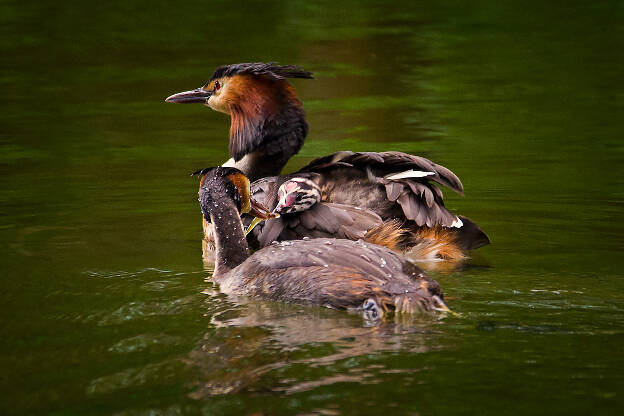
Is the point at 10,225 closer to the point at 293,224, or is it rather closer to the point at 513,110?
the point at 293,224

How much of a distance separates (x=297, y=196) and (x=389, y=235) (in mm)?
647

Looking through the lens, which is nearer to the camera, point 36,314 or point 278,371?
point 278,371

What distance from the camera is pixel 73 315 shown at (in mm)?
5668

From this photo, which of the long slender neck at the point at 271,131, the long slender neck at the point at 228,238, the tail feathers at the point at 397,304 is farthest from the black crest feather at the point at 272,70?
the tail feathers at the point at 397,304

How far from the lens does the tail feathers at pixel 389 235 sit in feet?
21.6

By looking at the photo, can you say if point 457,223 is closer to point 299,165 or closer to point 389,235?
point 389,235

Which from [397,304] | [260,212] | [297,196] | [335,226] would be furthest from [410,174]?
[397,304]

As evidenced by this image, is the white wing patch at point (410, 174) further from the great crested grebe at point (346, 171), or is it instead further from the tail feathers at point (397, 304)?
the tail feathers at point (397, 304)

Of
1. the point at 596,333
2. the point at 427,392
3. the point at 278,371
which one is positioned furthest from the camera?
the point at 596,333

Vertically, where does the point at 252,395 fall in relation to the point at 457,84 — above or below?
below

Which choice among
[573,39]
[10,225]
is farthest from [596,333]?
[573,39]

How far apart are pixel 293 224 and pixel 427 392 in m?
2.60

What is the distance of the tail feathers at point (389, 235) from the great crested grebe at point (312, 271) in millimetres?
657

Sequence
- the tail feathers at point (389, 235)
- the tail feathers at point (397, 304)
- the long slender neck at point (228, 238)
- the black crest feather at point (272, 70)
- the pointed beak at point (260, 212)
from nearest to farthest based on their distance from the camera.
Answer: the tail feathers at point (397, 304) < the long slender neck at point (228, 238) < the tail feathers at point (389, 235) < the pointed beak at point (260, 212) < the black crest feather at point (272, 70)
